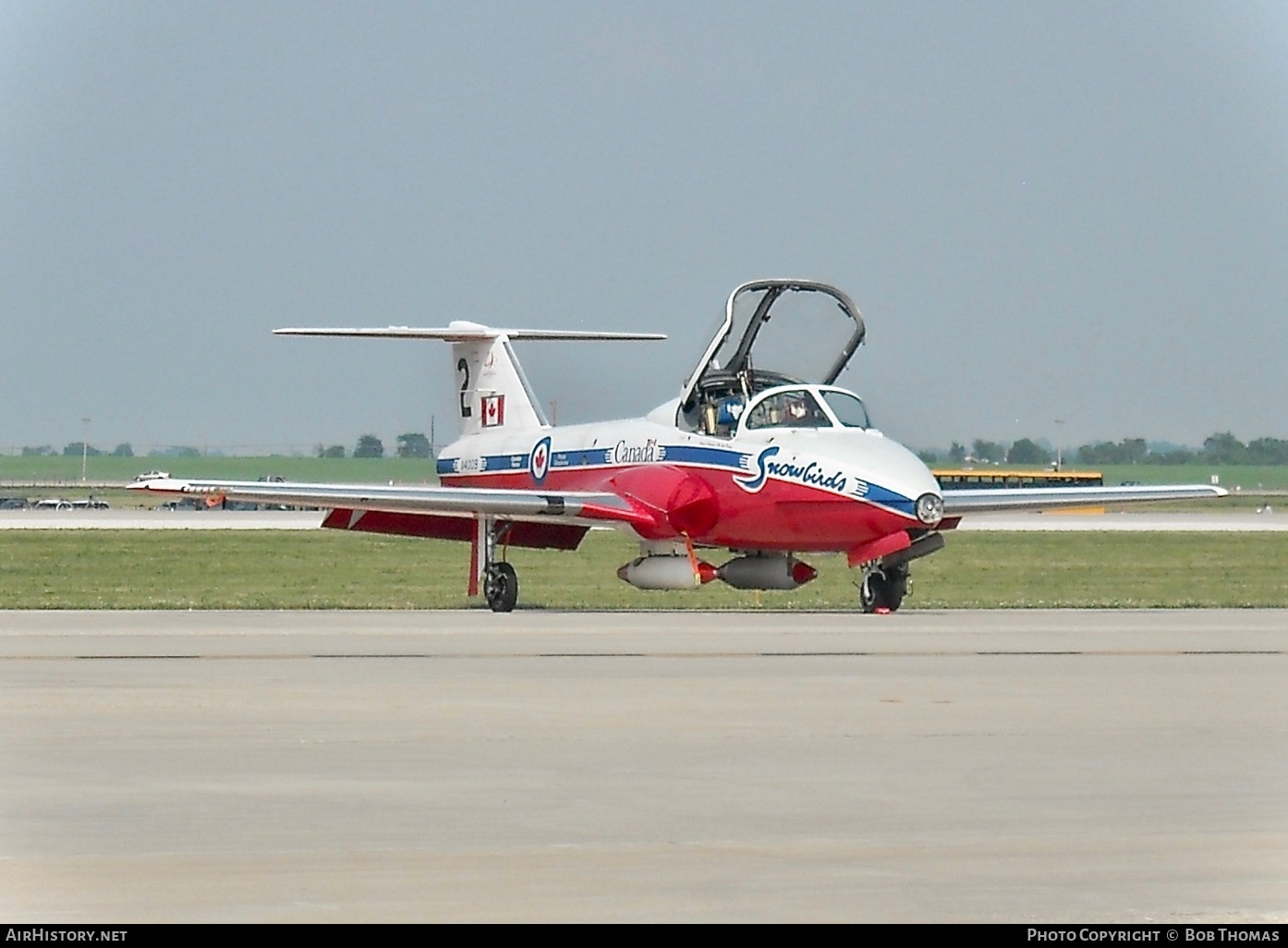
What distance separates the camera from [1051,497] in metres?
33.4

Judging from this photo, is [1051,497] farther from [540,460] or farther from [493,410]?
[493,410]

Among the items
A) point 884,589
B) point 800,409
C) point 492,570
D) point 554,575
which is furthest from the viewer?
point 554,575

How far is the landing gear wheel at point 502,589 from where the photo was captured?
1316 inches

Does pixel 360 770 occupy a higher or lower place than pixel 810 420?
lower

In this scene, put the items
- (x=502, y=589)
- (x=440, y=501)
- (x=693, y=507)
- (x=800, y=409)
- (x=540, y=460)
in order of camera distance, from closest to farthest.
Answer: (x=800, y=409) < (x=440, y=501) < (x=693, y=507) < (x=502, y=589) < (x=540, y=460)

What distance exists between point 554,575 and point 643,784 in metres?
32.6

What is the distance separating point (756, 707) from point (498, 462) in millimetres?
22731

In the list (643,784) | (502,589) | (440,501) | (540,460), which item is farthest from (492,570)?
(643,784)

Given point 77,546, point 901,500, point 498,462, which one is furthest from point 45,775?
point 77,546

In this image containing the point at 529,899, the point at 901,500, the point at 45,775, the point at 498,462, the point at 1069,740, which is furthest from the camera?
the point at 498,462

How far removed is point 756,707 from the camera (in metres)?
16.7

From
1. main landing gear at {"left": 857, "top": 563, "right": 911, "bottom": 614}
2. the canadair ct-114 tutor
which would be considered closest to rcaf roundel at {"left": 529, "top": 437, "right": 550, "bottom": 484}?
the canadair ct-114 tutor

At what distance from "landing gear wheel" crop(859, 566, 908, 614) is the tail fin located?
967 centimetres
